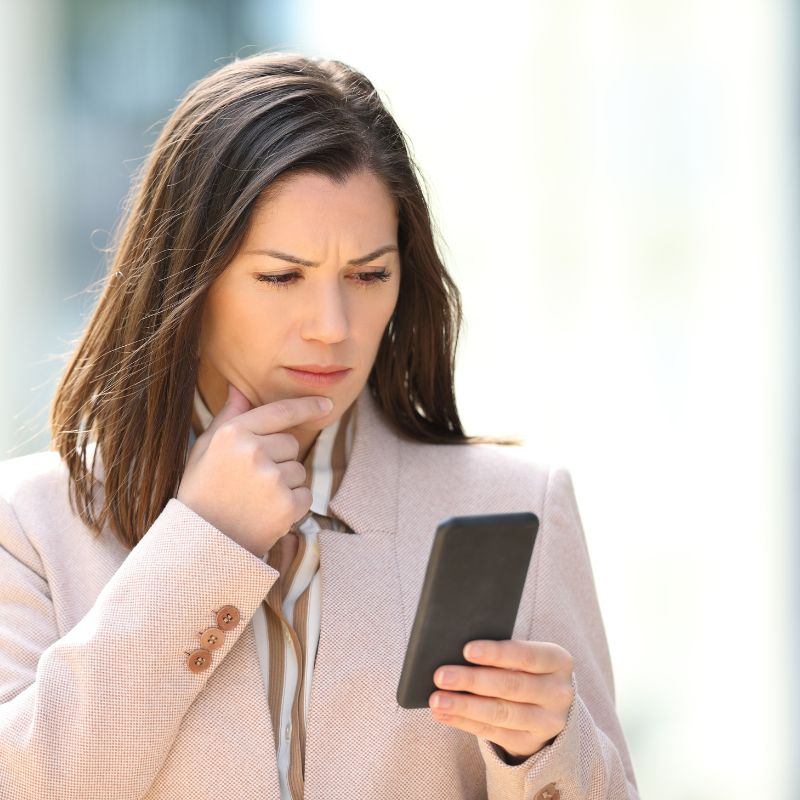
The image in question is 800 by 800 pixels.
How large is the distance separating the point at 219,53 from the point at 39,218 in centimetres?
107

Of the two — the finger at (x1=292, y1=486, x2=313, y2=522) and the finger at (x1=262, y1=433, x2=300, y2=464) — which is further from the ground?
the finger at (x1=262, y1=433, x2=300, y2=464)

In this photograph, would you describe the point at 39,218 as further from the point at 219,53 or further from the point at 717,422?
the point at 717,422

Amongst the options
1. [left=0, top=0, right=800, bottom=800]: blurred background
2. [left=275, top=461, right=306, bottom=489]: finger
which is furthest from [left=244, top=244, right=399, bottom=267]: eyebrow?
[left=0, top=0, right=800, bottom=800]: blurred background

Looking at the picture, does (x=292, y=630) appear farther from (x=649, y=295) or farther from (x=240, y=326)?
(x=649, y=295)

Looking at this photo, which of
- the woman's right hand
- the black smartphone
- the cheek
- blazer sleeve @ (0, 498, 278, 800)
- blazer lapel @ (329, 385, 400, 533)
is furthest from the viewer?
blazer lapel @ (329, 385, 400, 533)

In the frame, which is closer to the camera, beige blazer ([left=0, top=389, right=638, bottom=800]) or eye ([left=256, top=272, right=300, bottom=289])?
beige blazer ([left=0, top=389, right=638, bottom=800])

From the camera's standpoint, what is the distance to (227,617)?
1.81 metres

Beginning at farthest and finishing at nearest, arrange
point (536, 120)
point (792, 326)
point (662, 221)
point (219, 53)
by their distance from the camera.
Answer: point (219, 53), point (536, 120), point (662, 221), point (792, 326)

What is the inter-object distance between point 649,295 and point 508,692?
3.09 meters

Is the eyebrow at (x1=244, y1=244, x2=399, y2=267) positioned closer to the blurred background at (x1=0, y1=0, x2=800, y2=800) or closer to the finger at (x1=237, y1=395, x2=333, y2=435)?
the finger at (x1=237, y1=395, x2=333, y2=435)

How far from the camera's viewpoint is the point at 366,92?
2.12 m

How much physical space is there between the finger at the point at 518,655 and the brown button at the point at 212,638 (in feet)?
1.22

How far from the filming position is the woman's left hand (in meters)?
1.62

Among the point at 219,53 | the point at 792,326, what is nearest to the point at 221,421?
the point at 792,326
